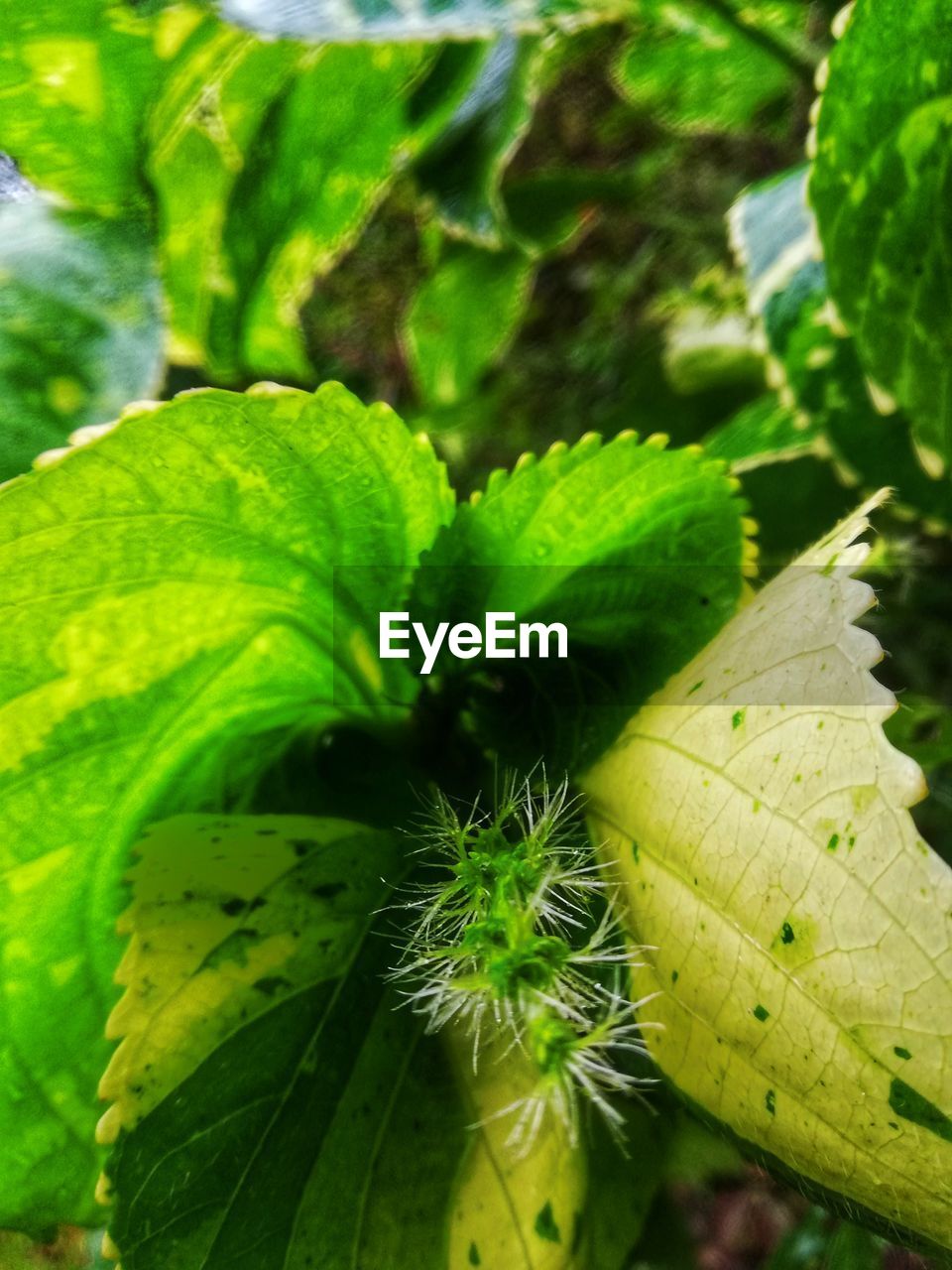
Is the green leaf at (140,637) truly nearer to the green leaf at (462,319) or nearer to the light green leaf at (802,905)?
the light green leaf at (802,905)

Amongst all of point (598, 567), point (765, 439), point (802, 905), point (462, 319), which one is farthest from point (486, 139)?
point (802, 905)

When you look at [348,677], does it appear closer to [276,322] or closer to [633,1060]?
[633,1060]

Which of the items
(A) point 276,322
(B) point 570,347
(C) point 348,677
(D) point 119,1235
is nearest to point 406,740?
(C) point 348,677

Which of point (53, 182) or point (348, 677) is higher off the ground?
point (53, 182)

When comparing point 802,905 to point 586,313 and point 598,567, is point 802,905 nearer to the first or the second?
point 598,567

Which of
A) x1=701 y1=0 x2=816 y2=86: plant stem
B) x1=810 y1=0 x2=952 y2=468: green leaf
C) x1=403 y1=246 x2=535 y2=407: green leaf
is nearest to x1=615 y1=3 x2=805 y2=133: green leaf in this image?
x1=701 y1=0 x2=816 y2=86: plant stem

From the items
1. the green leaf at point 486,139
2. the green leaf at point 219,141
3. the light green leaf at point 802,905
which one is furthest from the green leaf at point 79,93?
the light green leaf at point 802,905
